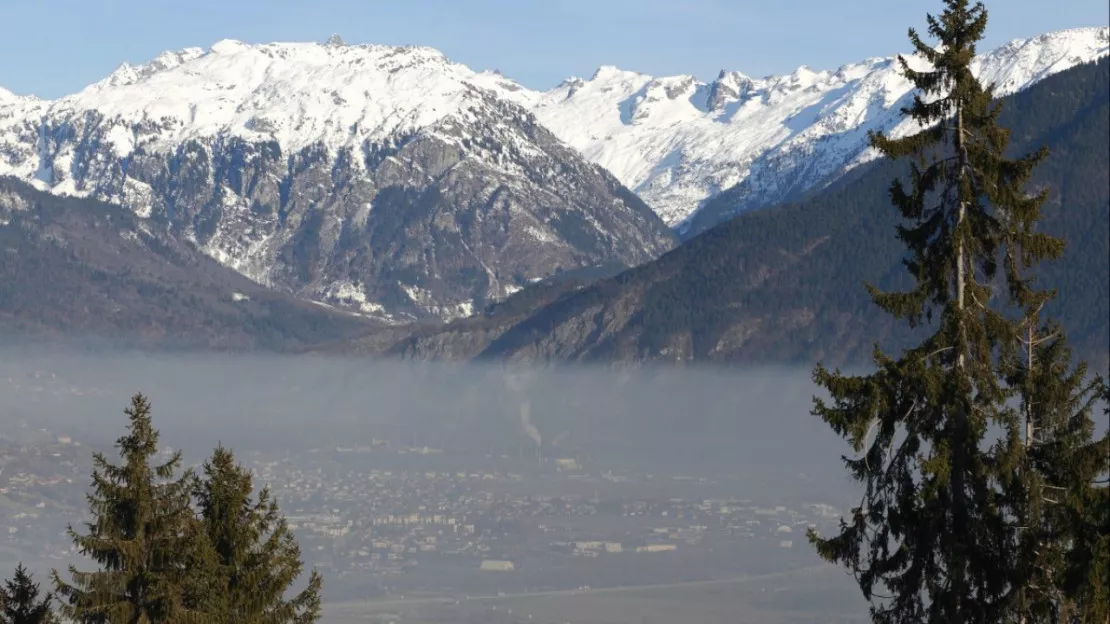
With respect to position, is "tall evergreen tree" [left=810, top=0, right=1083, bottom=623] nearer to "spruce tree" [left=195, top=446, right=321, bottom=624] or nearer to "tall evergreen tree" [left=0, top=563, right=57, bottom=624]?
"spruce tree" [left=195, top=446, right=321, bottom=624]

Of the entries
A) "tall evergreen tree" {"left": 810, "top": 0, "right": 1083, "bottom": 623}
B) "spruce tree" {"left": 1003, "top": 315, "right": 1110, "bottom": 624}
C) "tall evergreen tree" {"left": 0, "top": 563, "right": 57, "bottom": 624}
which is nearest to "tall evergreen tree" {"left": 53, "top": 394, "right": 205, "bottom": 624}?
"tall evergreen tree" {"left": 0, "top": 563, "right": 57, "bottom": 624}

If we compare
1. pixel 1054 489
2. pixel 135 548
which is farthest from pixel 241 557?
pixel 1054 489

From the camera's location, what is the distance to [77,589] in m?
52.0

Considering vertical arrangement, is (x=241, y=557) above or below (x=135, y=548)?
below

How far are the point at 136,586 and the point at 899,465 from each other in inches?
717

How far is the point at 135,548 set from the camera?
2014 inches

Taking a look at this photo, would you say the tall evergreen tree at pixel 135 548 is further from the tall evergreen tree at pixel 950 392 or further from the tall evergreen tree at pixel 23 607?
the tall evergreen tree at pixel 950 392

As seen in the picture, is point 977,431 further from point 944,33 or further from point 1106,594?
point 944,33

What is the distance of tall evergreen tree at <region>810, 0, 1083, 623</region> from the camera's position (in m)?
45.6

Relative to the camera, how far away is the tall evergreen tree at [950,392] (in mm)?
45562

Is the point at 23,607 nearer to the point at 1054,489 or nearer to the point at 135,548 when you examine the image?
the point at 135,548

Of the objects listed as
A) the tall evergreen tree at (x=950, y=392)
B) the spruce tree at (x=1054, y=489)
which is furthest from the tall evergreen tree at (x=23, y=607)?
the spruce tree at (x=1054, y=489)

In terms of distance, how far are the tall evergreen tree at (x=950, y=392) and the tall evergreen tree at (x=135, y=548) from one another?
605 inches

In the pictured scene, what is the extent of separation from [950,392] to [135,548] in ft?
63.3
